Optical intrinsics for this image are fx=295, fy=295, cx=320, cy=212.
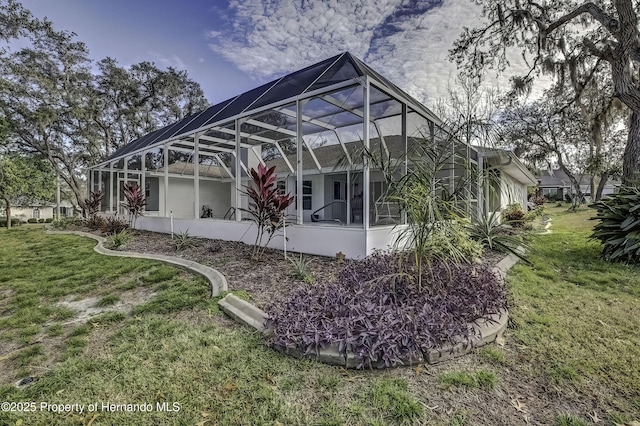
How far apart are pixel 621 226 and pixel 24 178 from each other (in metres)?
24.4

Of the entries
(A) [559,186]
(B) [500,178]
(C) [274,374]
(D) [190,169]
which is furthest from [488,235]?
(A) [559,186]

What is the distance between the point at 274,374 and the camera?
229 centimetres

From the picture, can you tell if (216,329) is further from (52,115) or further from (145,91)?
(145,91)

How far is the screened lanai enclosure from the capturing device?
5.14 m

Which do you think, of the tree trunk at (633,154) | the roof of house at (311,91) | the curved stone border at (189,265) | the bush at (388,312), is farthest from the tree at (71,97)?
the tree trunk at (633,154)

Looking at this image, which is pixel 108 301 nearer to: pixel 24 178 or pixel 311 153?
pixel 311 153

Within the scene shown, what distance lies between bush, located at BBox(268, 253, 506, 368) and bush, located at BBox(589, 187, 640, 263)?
12.7ft

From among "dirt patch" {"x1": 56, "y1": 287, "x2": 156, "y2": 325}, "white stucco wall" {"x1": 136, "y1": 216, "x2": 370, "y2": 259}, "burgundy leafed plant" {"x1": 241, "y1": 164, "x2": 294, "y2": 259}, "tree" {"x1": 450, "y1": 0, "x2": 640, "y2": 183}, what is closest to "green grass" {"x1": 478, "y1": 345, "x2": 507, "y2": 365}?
"white stucco wall" {"x1": 136, "y1": 216, "x2": 370, "y2": 259}

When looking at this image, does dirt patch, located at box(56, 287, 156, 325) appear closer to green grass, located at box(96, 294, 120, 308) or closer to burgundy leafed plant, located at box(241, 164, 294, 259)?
green grass, located at box(96, 294, 120, 308)

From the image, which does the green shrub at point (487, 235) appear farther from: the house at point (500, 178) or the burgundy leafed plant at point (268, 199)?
the burgundy leafed plant at point (268, 199)

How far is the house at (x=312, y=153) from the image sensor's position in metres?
5.11

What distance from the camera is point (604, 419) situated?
73.1 inches

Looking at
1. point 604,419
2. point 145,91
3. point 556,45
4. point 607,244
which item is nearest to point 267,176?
point 604,419

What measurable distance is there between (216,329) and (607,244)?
7.46 meters
